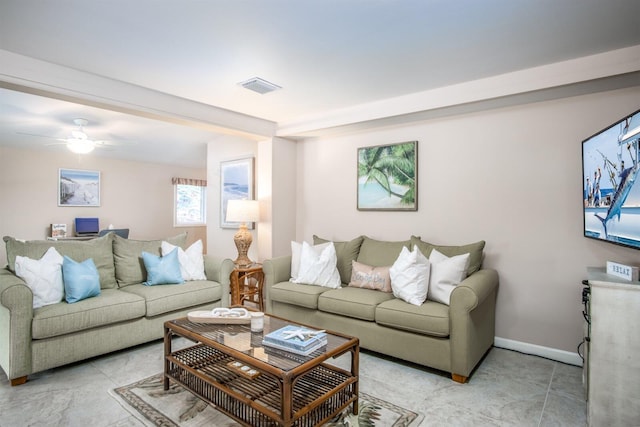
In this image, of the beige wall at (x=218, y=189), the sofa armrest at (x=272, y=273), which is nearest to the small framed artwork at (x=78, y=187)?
the beige wall at (x=218, y=189)

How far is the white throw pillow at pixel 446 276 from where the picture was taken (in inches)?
114

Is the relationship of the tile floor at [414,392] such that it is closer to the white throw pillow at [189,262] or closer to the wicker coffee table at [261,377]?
the wicker coffee table at [261,377]

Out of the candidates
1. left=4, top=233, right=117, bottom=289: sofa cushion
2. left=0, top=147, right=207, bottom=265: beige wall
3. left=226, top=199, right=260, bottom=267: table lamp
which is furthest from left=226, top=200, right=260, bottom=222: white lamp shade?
left=0, top=147, right=207, bottom=265: beige wall

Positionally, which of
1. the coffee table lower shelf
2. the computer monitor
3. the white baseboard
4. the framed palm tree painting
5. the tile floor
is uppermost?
the framed palm tree painting

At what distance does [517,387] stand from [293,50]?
9.49 feet

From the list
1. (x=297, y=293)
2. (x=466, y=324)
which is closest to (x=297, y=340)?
(x=466, y=324)

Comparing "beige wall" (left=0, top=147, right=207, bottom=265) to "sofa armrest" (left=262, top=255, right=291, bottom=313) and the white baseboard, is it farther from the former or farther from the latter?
the white baseboard

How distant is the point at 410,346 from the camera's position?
9.07ft

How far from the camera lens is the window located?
7809mm

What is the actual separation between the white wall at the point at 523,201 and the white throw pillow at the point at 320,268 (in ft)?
2.64

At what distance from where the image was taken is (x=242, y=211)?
4371mm

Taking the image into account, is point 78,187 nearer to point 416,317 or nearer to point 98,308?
point 98,308

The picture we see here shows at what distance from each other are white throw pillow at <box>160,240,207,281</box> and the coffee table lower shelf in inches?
55.0

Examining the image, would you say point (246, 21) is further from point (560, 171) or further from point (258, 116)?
point (560, 171)
